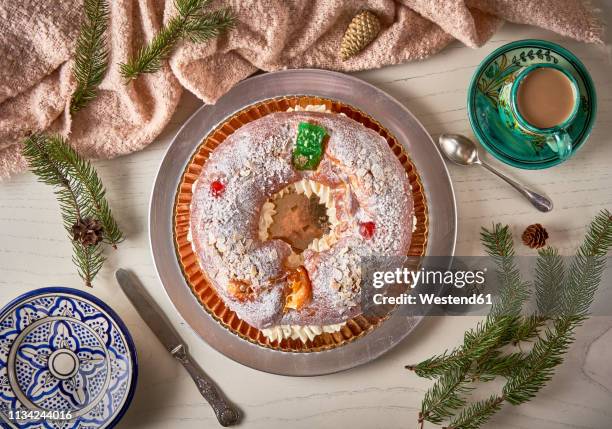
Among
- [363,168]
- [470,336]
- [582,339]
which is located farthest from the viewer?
[582,339]

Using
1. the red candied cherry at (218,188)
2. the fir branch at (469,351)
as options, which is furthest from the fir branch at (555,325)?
the red candied cherry at (218,188)

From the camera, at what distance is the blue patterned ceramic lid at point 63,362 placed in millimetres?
1544

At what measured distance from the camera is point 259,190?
4.80ft

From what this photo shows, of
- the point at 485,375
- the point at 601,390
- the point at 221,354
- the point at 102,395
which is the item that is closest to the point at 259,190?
the point at 221,354

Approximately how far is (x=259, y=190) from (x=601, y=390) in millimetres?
1153

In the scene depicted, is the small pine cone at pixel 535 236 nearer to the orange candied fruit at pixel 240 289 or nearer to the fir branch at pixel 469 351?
the fir branch at pixel 469 351

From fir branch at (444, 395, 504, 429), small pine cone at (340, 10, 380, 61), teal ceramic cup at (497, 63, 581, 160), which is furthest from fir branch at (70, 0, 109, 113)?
fir branch at (444, 395, 504, 429)

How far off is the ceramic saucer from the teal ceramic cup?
31 mm

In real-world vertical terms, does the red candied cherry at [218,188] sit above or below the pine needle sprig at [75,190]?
above

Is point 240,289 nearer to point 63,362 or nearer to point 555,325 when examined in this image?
point 63,362

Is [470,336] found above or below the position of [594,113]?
below

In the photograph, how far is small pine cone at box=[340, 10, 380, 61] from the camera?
156cm

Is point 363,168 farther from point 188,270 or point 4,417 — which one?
point 4,417

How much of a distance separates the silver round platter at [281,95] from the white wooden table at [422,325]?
55mm
